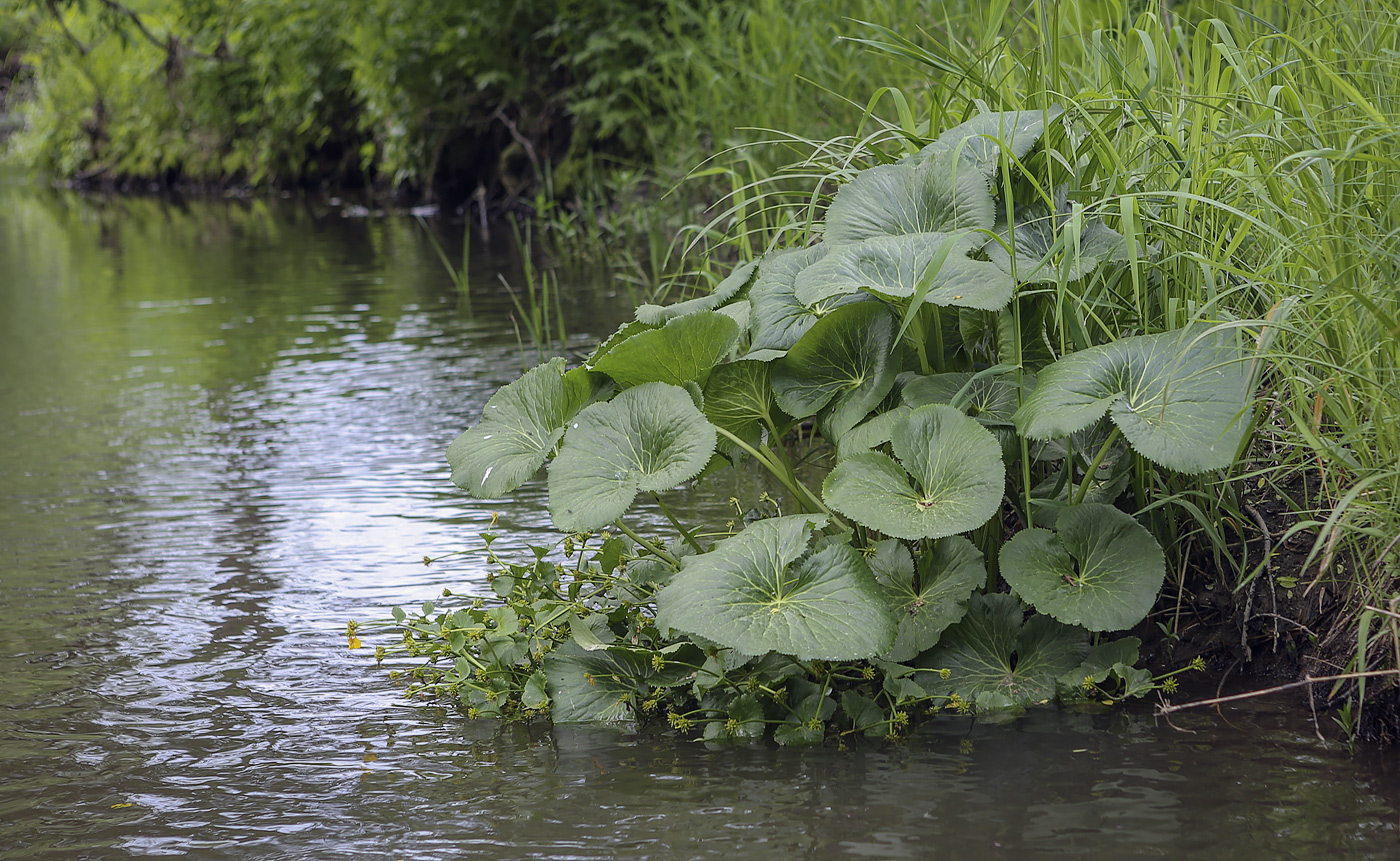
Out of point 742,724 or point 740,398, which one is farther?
point 740,398

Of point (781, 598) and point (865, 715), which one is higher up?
point (781, 598)

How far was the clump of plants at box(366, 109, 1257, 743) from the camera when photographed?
2.11 meters

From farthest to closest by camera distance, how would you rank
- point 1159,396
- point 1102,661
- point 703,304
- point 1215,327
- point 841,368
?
point 703,304, point 841,368, point 1102,661, point 1159,396, point 1215,327

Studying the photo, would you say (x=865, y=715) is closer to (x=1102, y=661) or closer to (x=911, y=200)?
(x=1102, y=661)

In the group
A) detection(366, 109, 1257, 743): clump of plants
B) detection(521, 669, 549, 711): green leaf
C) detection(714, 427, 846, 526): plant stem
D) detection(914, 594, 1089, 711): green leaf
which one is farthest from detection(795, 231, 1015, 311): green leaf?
detection(521, 669, 549, 711): green leaf

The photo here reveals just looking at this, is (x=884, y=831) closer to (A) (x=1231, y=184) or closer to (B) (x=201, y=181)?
(A) (x=1231, y=184)

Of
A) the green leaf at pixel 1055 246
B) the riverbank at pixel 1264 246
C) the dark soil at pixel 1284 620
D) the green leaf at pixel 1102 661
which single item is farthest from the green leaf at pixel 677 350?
the dark soil at pixel 1284 620

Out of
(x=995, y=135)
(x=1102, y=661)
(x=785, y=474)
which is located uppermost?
(x=995, y=135)

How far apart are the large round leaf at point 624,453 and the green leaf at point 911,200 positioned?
48cm

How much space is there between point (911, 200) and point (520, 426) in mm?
866

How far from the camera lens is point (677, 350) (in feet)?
7.93

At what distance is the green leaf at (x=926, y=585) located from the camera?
219cm

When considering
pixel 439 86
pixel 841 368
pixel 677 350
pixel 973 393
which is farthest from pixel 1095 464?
pixel 439 86

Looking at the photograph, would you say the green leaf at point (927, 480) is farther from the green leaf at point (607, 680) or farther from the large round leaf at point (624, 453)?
the green leaf at point (607, 680)
